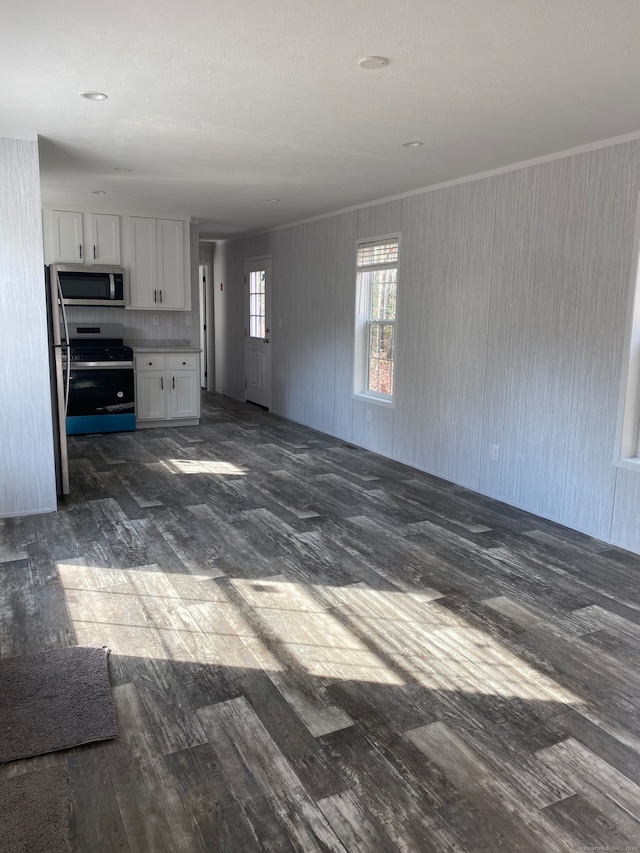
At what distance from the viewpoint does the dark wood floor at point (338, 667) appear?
5.96 feet

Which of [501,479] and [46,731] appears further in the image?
[501,479]

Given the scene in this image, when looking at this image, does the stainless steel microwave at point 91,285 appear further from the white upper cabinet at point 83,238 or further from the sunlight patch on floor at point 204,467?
the sunlight patch on floor at point 204,467

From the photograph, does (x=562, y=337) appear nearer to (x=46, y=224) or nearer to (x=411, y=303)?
(x=411, y=303)

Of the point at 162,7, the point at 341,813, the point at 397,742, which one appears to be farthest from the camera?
the point at 162,7

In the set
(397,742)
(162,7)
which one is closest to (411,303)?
(162,7)

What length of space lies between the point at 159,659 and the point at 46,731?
53cm

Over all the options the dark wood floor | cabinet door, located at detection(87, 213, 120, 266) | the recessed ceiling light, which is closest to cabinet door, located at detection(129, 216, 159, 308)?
cabinet door, located at detection(87, 213, 120, 266)

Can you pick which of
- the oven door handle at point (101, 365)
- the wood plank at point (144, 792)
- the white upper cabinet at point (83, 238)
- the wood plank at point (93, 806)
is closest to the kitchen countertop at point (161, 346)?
the oven door handle at point (101, 365)

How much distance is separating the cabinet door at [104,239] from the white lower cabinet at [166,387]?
114cm

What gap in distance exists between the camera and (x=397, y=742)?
2.13 m

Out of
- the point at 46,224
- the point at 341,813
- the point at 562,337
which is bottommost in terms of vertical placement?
the point at 341,813

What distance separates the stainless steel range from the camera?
22.5 ft

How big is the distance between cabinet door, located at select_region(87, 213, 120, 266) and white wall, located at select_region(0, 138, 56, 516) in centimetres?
312

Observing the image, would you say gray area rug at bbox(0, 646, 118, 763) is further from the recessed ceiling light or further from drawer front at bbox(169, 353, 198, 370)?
drawer front at bbox(169, 353, 198, 370)
